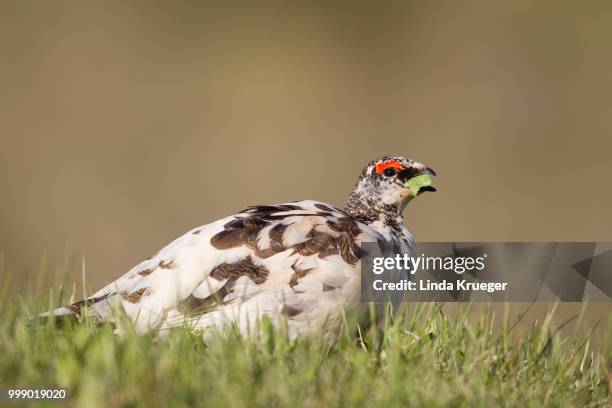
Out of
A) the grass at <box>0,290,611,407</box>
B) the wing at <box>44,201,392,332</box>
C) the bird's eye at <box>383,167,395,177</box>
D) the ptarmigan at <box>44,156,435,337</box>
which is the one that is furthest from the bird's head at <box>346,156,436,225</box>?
the grass at <box>0,290,611,407</box>

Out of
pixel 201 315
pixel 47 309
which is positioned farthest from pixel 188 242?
pixel 47 309

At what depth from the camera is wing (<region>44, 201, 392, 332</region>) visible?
496cm

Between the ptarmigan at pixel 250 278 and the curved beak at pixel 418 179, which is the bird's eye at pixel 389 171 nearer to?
the curved beak at pixel 418 179

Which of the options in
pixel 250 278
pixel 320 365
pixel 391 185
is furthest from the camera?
pixel 391 185

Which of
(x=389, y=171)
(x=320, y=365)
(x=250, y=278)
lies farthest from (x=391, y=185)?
(x=320, y=365)

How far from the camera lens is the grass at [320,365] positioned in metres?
3.63

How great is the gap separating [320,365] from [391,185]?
7.48 ft

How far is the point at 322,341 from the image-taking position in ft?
15.6

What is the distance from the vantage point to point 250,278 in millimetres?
5023

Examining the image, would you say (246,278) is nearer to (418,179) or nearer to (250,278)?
(250,278)

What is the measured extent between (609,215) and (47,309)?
44.3 ft

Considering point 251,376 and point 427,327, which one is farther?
point 427,327

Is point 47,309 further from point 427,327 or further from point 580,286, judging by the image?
point 580,286

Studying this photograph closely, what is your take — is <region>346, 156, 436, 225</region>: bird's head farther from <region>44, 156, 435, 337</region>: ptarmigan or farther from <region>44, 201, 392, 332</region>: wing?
<region>44, 201, 392, 332</region>: wing
